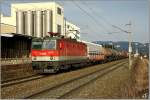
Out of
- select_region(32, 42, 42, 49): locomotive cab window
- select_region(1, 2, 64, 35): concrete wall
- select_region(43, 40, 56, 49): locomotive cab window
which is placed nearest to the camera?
select_region(43, 40, 56, 49): locomotive cab window

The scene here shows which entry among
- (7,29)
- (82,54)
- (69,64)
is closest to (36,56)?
(69,64)

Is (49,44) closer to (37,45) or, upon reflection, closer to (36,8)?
(37,45)

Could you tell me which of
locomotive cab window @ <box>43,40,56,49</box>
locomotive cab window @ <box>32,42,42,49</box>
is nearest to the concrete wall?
locomotive cab window @ <box>32,42,42,49</box>

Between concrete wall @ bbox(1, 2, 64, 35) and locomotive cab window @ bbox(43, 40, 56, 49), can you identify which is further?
concrete wall @ bbox(1, 2, 64, 35)

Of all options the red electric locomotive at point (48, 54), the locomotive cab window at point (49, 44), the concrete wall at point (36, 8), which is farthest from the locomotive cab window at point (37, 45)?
the concrete wall at point (36, 8)

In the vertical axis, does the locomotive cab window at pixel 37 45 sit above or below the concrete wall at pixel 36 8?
below

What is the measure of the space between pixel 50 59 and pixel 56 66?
0.69 metres

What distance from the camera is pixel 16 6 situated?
104m

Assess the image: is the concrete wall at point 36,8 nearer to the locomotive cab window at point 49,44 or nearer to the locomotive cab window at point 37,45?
the locomotive cab window at point 37,45

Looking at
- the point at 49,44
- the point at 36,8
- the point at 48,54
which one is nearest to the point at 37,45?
the point at 49,44

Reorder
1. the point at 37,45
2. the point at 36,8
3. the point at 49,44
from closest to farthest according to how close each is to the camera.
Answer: the point at 49,44, the point at 37,45, the point at 36,8

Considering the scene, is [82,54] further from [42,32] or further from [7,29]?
[42,32]

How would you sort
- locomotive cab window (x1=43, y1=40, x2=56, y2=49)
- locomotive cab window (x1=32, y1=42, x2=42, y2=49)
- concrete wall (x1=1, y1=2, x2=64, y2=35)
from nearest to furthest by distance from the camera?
1. locomotive cab window (x1=43, y1=40, x2=56, y2=49)
2. locomotive cab window (x1=32, y1=42, x2=42, y2=49)
3. concrete wall (x1=1, y1=2, x2=64, y2=35)

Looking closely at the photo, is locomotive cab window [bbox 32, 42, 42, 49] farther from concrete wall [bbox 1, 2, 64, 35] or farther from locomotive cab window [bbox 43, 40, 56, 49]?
concrete wall [bbox 1, 2, 64, 35]
